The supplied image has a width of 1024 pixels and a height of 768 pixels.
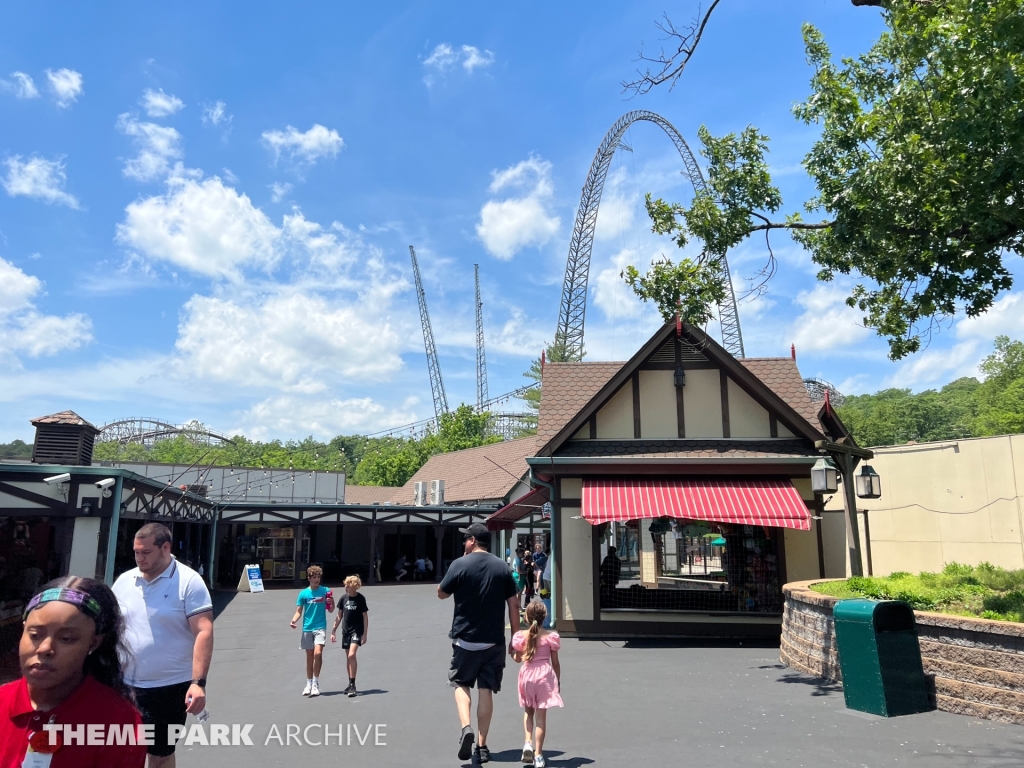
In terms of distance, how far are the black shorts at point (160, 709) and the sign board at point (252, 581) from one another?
72.5 feet

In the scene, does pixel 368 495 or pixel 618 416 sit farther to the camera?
pixel 368 495

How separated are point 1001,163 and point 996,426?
202 ft

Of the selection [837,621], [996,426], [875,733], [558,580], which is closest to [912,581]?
[837,621]

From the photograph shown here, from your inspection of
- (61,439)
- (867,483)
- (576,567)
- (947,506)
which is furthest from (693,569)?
(61,439)

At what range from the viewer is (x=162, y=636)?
13.5 ft

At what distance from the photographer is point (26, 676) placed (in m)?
2.31

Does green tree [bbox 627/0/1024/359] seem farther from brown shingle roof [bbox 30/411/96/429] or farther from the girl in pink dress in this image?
brown shingle roof [bbox 30/411/96/429]

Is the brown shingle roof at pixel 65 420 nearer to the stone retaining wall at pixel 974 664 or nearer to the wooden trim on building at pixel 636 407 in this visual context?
the wooden trim on building at pixel 636 407

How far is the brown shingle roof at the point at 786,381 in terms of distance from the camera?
1489cm

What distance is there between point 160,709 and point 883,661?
6.46m

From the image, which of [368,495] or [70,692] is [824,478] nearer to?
[70,692]

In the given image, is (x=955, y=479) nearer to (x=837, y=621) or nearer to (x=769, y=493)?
(x=769, y=493)

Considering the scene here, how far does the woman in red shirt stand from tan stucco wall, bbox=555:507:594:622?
38.2 ft

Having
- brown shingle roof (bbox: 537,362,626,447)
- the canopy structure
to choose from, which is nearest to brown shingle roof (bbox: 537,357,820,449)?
brown shingle roof (bbox: 537,362,626,447)
